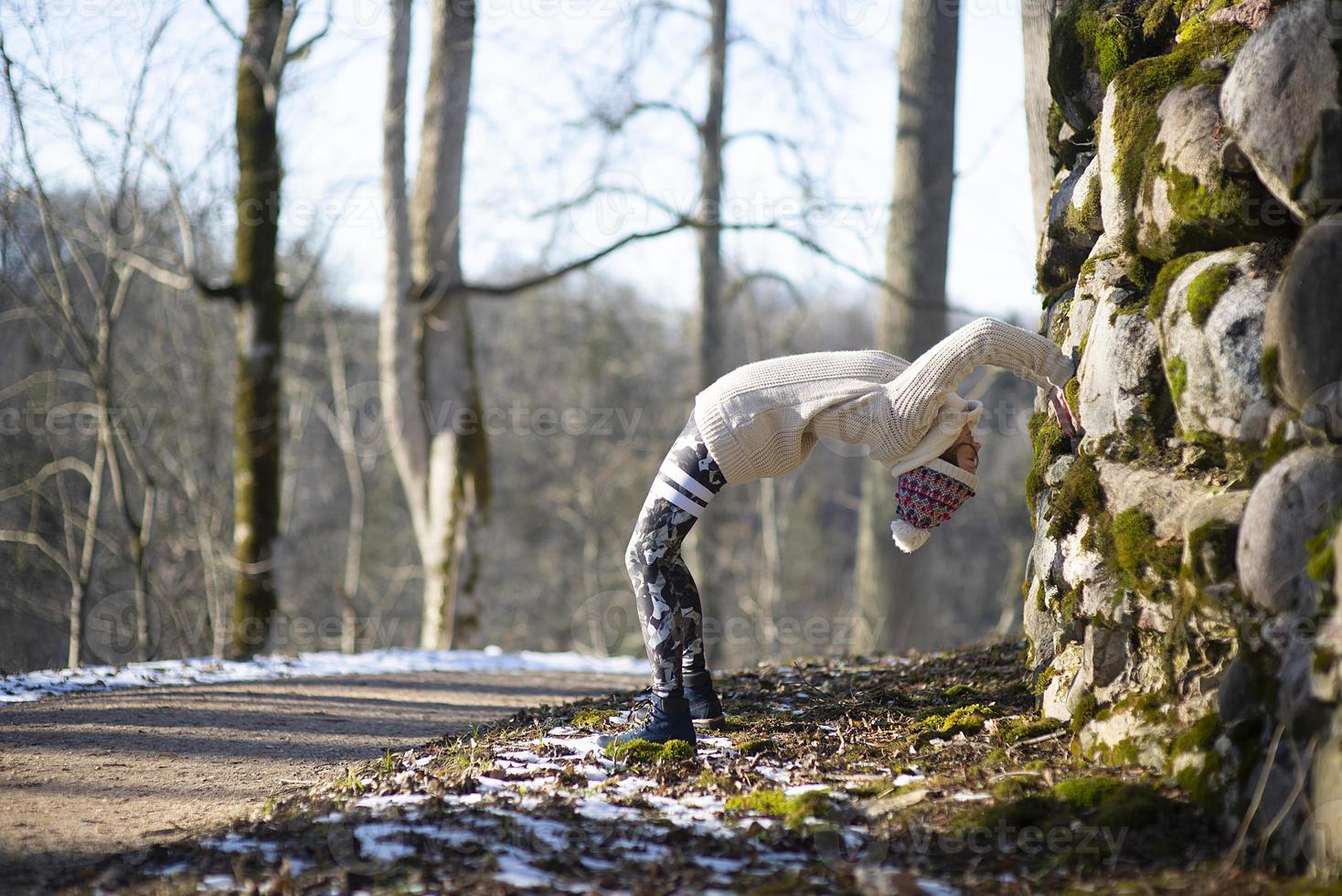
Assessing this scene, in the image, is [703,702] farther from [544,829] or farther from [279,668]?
[279,668]

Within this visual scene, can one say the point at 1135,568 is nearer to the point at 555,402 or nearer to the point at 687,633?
the point at 687,633

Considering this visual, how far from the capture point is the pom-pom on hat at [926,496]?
13.1 feet

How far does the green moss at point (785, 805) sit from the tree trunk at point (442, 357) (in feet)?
25.4

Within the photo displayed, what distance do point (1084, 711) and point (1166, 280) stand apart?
1575 millimetres

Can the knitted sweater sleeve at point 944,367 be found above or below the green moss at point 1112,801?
above

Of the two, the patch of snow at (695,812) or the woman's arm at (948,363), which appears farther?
the woman's arm at (948,363)

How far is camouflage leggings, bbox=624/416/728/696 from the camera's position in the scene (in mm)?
4082

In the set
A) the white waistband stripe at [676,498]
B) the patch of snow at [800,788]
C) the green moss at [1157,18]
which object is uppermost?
the green moss at [1157,18]

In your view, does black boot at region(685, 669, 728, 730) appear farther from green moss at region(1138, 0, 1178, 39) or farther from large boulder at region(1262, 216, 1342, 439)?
green moss at region(1138, 0, 1178, 39)

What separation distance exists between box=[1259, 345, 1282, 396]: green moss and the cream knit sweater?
2.89ft

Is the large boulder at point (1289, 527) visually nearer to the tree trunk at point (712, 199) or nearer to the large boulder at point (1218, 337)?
the large boulder at point (1218, 337)

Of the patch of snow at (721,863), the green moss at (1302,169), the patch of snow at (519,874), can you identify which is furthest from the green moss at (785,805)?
the green moss at (1302,169)

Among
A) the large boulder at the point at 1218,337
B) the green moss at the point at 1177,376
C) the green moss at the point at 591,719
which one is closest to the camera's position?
the large boulder at the point at 1218,337

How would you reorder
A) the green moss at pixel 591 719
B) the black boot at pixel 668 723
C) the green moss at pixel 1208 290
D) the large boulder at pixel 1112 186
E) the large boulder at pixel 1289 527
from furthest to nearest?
the green moss at pixel 591 719 < the black boot at pixel 668 723 < the large boulder at pixel 1112 186 < the green moss at pixel 1208 290 < the large boulder at pixel 1289 527
